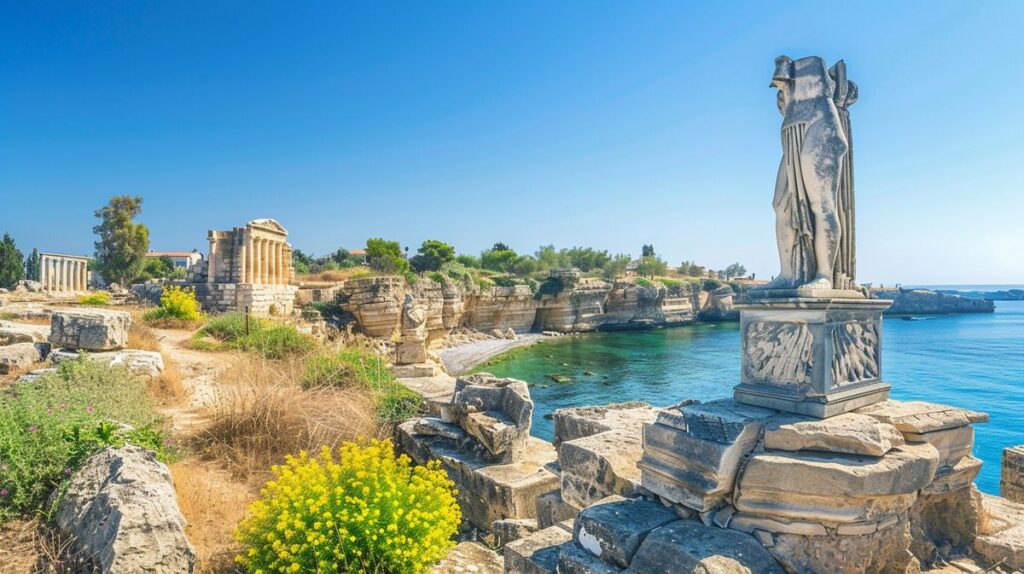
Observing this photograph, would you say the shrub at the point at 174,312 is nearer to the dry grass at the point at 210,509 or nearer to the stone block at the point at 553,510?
the dry grass at the point at 210,509

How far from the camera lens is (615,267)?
170 feet

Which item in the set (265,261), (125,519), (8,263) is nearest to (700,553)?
(125,519)

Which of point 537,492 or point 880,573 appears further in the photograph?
point 537,492

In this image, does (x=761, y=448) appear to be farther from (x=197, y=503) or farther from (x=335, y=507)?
(x=197, y=503)

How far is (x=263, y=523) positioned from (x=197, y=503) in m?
1.20

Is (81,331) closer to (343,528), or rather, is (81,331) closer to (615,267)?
(343,528)

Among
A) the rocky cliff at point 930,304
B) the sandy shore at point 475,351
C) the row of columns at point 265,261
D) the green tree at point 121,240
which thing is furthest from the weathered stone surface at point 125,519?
the rocky cliff at point 930,304

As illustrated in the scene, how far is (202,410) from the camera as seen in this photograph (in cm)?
609

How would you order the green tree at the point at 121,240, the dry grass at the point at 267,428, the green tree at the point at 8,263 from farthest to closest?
1. the green tree at the point at 8,263
2. the green tree at the point at 121,240
3. the dry grass at the point at 267,428

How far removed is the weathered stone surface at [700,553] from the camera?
77.2 inches

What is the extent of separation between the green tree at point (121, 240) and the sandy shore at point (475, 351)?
20.4 m

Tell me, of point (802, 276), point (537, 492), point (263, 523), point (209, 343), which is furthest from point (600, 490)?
point (209, 343)

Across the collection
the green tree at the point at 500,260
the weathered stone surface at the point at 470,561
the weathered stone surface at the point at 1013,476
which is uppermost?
the green tree at the point at 500,260

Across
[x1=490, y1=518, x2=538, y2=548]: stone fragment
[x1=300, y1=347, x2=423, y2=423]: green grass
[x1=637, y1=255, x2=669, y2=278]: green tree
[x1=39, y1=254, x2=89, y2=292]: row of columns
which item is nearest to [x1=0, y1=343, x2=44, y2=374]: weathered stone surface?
A: [x1=300, y1=347, x2=423, y2=423]: green grass
